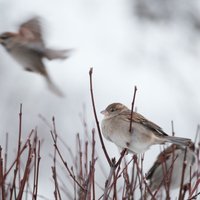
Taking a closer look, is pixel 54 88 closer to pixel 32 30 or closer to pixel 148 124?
pixel 32 30

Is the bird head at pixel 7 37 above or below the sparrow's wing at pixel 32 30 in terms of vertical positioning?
below

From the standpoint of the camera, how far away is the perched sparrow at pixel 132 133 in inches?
109

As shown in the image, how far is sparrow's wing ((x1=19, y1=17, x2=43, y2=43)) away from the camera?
4041mm

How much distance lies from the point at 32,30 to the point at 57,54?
536 millimetres

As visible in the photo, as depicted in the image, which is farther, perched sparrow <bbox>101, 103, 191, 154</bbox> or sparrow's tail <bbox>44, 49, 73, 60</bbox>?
sparrow's tail <bbox>44, 49, 73, 60</bbox>

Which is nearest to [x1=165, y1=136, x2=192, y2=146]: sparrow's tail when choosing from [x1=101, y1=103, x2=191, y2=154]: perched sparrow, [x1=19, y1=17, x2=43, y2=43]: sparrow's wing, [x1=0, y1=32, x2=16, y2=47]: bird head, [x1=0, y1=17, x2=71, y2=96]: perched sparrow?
[x1=101, y1=103, x2=191, y2=154]: perched sparrow

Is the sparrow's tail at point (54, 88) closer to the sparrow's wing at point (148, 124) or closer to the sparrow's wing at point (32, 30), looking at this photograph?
the sparrow's wing at point (32, 30)

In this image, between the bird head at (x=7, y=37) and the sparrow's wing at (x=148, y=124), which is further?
the bird head at (x=7, y=37)

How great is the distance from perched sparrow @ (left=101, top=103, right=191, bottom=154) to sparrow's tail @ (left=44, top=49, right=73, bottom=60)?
1.93 feet

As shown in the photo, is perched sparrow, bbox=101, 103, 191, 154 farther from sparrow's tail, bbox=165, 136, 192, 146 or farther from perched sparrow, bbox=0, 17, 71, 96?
perched sparrow, bbox=0, 17, 71, 96

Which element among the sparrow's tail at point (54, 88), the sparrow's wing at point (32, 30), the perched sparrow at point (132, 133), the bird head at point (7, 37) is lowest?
the sparrow's tail at point (54, 88)

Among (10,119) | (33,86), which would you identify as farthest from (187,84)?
(10,119)

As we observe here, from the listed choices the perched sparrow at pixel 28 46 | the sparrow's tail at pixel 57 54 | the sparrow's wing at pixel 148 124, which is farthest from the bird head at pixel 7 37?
the sparrow's wing at pixel 148 124

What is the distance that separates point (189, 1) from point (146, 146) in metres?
9.53
